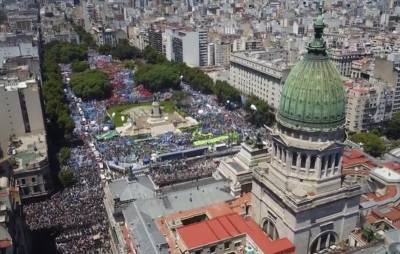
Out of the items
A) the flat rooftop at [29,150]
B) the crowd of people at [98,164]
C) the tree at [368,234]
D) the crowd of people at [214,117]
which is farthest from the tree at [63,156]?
the tree at [368,234]

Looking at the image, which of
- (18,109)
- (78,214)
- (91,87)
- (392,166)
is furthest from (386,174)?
(91,87)

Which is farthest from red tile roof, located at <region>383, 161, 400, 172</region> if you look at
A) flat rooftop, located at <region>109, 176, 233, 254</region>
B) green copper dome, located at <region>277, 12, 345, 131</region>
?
flat rooftop, located at <region>109, 176, 233, 254</region>

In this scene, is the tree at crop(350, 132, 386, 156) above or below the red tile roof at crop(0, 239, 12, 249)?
below

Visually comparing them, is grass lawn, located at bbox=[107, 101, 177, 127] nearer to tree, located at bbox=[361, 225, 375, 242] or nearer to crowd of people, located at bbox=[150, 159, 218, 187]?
crowd of people, located at bbox=[150, 159, 218, 187]

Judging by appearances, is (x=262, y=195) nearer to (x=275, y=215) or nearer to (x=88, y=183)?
(x=275, y=215)

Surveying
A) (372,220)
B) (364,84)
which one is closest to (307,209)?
(372,220)
